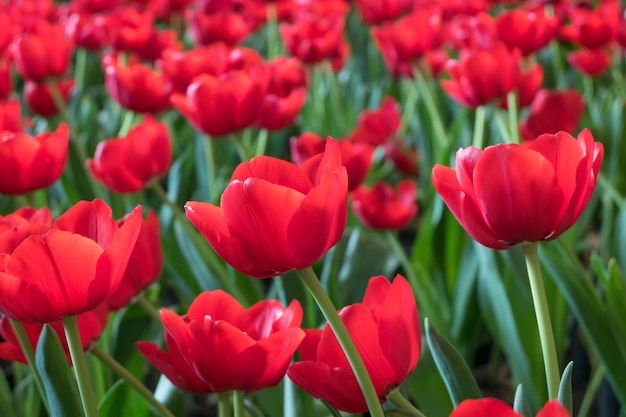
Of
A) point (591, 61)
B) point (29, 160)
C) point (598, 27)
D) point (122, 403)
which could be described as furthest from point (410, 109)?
point (122, 403)

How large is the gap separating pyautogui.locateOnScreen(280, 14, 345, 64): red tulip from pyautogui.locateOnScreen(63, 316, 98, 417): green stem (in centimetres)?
102

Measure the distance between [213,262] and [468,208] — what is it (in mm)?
515

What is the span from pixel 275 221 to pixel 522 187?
12 cm

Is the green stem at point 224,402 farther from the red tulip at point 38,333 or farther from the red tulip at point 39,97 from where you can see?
the red tulip at point 39,97

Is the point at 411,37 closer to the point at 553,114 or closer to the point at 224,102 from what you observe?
the point at 553,114

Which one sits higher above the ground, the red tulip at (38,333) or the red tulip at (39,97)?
the red tulip at (38,333)

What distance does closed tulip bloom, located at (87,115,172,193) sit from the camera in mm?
898

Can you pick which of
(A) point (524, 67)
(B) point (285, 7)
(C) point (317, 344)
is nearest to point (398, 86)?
(B) point (285, 7)

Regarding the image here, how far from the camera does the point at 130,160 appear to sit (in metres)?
0.90

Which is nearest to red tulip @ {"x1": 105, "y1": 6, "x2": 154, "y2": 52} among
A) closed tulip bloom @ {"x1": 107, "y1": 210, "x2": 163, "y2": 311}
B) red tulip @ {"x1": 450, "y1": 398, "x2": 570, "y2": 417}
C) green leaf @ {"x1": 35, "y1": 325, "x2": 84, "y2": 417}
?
closed tulip bloom @ {"x1": 107, "y1": 210, "x2": 163, "y2": 311}

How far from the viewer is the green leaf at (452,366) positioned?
1.65 ft

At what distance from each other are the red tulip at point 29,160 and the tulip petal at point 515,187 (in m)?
0.50

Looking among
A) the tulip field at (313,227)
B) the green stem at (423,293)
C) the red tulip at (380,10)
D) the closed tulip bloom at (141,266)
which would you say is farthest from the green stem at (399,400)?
the red tulip at (380,10)

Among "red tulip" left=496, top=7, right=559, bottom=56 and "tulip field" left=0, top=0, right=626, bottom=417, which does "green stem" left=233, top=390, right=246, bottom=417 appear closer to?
"tulip field" left=0, top=0, right=626, bottom=417
